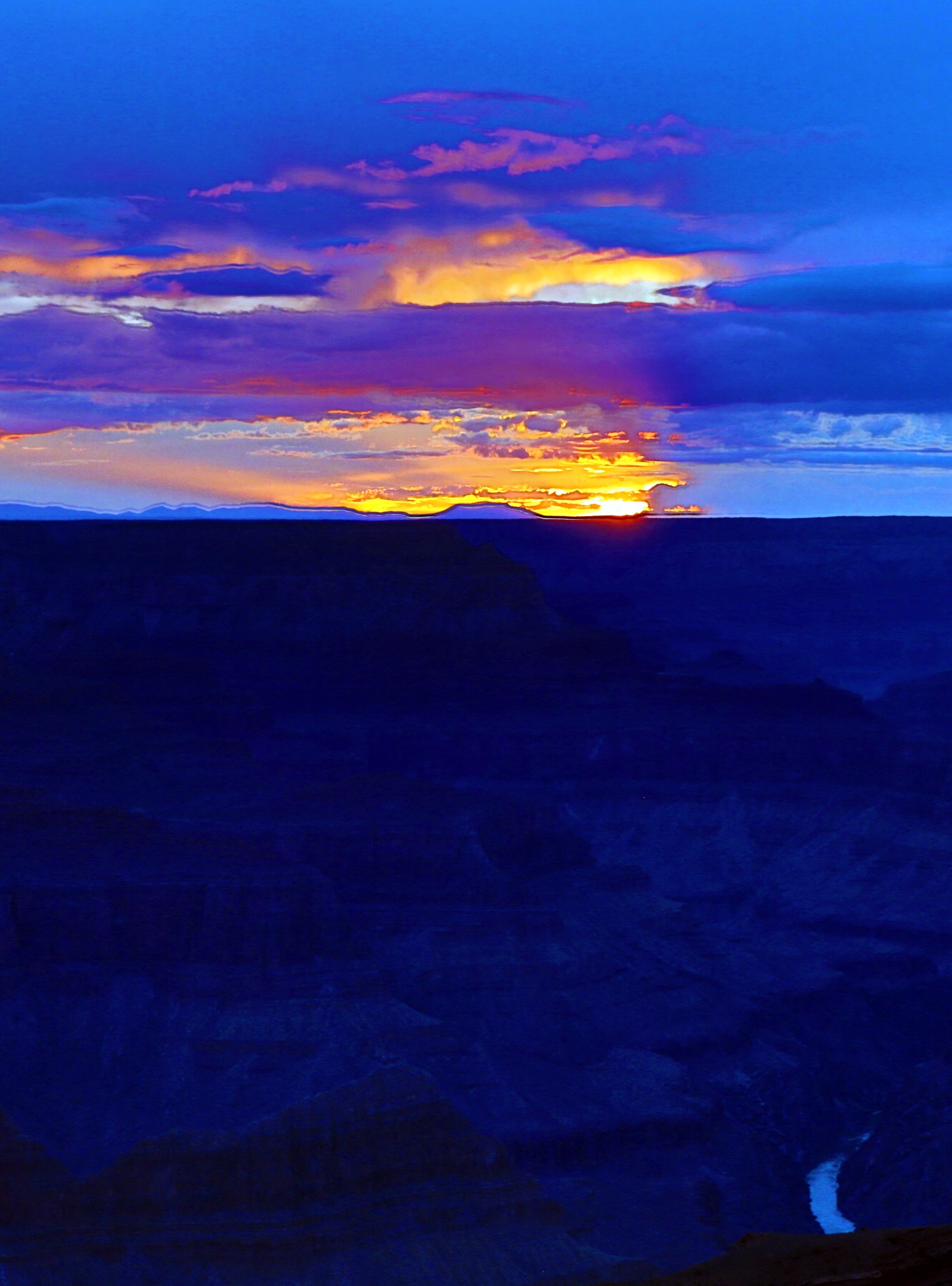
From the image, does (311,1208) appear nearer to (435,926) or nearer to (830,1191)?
(830,1191)

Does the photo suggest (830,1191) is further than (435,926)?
No

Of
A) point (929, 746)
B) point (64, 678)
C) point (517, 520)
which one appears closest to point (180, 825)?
point (64, 678)

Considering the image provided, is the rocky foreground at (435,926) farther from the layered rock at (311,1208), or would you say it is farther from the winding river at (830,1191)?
the winding river at (830,1191)

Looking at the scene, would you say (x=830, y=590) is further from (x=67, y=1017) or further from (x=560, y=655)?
(x=67, y=1017)

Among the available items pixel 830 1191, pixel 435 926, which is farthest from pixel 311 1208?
pixel 435 926

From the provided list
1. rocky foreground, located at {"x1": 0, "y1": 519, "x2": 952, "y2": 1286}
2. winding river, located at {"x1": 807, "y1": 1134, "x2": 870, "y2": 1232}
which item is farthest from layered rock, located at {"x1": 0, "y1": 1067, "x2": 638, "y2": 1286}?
winding river, located at {"x1": 807, "y1": 1134, "x2": 870, "y2": 1232}

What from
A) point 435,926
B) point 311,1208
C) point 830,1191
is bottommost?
point 830,1191

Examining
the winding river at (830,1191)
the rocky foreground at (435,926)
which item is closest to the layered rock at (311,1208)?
the rocky foreground at (435,926)

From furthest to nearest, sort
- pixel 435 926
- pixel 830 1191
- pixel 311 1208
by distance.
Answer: pixel 435 926 < pixel 830 1191 < pixel 311 1208
